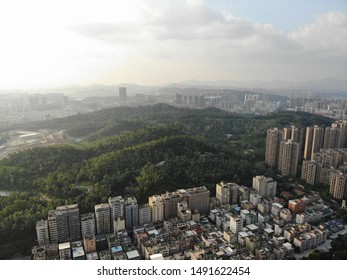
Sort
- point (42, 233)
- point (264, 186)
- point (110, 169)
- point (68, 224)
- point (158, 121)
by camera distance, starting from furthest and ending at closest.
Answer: point (158, 121), point (110, 169), point (264, 186), point (68, 224), point (42, 233)

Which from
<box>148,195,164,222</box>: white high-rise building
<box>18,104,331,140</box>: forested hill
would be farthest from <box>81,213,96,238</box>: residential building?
<box>18,104,331,140</box>: forested hill

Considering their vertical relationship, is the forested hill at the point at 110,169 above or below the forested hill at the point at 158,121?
below

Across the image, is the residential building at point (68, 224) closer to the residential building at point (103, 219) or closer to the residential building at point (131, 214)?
the residential building at point (103, 219)

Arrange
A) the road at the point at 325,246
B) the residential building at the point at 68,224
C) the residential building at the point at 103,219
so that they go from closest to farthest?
the road at the point at 325,246 < the residential building at the point at 68,224 < the residential building at the point at 103,219

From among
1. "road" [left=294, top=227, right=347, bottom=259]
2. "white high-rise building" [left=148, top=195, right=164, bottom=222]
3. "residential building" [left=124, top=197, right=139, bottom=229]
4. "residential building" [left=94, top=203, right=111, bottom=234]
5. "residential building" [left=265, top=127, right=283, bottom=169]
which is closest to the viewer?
"road" [left=294, top=227, right=347, bottom=259]

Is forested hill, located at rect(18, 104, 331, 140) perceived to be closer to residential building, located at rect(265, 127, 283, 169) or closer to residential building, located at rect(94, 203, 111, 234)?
residential building, located at rect(265, 127, 283, 169)

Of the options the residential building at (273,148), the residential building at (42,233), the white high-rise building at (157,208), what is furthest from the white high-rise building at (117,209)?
the residential building at (273,148)

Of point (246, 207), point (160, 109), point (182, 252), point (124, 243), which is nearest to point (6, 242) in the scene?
point (124, 243)

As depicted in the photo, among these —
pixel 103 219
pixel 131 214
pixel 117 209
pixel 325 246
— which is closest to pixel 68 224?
pixel 103 219

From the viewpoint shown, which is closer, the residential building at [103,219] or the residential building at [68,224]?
the residential building at [68,224]

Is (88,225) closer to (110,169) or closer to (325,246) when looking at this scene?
(110,169)

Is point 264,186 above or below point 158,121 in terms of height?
below

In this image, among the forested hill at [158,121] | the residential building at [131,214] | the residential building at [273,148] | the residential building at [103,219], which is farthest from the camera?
the forested hill at [158,121]
